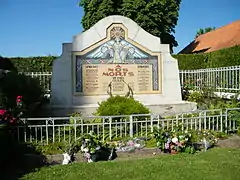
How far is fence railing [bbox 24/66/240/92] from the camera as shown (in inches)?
479

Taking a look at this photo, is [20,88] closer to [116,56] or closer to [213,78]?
[116,56]

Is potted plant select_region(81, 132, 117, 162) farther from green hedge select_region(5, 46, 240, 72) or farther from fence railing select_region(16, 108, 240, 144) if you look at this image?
green hedge select_region(5, 46, 240, 72)

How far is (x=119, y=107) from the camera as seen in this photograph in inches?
336

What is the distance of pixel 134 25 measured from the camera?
10344mm

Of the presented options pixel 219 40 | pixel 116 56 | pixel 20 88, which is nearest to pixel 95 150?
pixel 20 88

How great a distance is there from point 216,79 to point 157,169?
904cm

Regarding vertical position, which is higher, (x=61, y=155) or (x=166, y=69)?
(x=166, y=69)

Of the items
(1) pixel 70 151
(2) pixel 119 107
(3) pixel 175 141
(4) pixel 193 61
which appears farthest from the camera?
(4) pixel 193 61

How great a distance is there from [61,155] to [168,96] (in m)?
5.36

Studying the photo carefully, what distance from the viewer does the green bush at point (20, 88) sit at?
834 cm

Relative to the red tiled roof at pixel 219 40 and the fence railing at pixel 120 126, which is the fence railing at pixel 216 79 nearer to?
the fence railing at pixel 120 126

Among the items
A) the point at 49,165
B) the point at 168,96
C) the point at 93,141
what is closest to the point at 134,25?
the point at 168,96

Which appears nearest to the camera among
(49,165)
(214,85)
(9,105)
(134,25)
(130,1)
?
(49,165)

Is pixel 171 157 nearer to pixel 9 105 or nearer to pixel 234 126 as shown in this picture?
pixel 234 126
